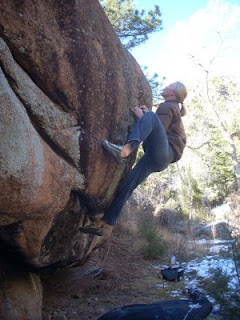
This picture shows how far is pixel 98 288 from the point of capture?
21.4 feet

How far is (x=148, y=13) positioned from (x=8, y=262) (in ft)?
30.6

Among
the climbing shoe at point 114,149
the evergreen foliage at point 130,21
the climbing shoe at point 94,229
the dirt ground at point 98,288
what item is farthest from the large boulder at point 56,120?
the evergreen foliage at point 130,21

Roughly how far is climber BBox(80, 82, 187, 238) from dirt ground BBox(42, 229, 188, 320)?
4.28 ft

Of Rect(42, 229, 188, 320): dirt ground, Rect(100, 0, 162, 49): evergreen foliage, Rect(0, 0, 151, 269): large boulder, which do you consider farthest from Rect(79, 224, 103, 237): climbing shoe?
Rect(100, 0, 162, 49): evergreen foliage

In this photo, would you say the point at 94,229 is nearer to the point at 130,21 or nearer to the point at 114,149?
the point at 114,149

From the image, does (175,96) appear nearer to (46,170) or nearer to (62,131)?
(62,131)

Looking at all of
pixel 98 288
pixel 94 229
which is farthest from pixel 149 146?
pixel 98 288

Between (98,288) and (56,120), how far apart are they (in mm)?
3680

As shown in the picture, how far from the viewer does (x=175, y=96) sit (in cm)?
525

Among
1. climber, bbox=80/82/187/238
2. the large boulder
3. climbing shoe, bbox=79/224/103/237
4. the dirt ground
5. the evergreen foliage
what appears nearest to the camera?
the large boulder

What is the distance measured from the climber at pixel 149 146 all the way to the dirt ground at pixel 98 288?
130cm

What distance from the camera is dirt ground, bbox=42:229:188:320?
540 centimetres

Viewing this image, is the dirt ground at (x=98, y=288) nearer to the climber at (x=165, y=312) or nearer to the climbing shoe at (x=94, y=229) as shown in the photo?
the climber at (x=165, y=312)

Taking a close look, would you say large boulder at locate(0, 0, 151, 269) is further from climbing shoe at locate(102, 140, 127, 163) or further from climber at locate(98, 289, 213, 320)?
climber at locate(98, 289, 213, 320)
